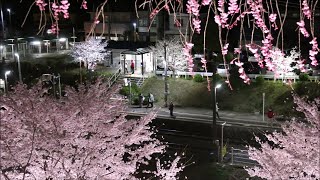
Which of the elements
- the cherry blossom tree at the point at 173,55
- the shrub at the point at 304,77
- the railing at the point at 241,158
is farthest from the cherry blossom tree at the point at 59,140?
the cherry blossom tree at the point at 173,55

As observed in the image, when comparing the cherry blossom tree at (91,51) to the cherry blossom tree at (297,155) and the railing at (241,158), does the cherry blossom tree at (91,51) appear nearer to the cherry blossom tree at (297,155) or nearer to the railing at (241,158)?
the railing at (241,158)

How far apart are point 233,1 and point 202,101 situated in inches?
636

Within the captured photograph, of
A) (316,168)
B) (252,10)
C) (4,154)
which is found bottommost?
(316,168)

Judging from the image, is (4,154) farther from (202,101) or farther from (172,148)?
(202,101)

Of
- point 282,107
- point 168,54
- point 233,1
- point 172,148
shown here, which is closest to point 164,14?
point 168,54

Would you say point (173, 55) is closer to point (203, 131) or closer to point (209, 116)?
point (209, 116)

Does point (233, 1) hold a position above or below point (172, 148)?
above

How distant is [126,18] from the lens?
38.6m

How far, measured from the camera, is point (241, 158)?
1484 centimetres

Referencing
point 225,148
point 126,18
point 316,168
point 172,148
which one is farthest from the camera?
point 126,18

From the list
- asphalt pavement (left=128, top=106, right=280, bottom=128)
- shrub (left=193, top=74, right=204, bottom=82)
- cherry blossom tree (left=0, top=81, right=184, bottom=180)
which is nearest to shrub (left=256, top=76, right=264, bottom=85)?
asphalt pavement (left=128, top=106, right=280, bottom=128)

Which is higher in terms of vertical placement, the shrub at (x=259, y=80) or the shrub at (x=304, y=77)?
the shrub at (x=304, y=77)

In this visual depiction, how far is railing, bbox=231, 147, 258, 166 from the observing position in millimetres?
14419

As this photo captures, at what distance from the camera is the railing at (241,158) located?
47.3ft
